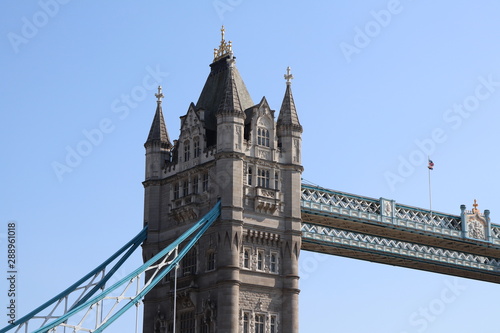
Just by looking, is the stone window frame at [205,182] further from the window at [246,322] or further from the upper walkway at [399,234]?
the window at [246,322]

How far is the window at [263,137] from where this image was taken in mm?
73312

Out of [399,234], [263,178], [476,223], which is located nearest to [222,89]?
[263,178]

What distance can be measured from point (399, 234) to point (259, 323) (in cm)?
1673

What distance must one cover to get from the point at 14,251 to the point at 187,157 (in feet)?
56.6

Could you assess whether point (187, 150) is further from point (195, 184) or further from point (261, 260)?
point (261, 260)

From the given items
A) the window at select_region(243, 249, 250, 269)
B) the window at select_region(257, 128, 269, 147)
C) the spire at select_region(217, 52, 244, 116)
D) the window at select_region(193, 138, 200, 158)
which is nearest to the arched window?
the window at select_region(193, 138, 200, 158)

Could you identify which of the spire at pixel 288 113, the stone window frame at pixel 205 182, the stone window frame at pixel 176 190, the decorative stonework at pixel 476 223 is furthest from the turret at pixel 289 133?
the decorative stonework at pixel 476 223

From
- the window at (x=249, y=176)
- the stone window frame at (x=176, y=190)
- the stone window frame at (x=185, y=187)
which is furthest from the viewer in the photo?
the stone window frame at (x=176, y=190)

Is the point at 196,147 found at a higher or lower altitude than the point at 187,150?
lower

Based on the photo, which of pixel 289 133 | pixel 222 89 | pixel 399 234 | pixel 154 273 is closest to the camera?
pixel 154 273

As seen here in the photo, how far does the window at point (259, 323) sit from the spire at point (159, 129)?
15898mm

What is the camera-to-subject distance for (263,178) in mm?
72625

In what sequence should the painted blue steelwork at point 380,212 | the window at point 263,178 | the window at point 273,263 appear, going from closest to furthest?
the window at point 273,263 < the window at point 263,178 < the painted blue steelwork at point 380,212

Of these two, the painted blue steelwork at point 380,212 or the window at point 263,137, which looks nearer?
the window at point 263,137
